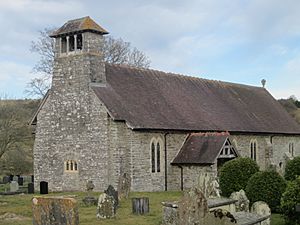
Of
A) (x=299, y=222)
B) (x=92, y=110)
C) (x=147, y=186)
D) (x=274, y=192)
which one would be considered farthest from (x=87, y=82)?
(x=299, y=222)

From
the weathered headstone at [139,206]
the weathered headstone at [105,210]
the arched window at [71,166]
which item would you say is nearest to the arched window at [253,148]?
the arched window at [71,166]

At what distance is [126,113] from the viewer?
29.7 metres

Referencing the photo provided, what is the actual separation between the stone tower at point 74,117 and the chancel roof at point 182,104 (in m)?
1.26

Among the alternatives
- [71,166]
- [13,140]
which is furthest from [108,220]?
[13,140]

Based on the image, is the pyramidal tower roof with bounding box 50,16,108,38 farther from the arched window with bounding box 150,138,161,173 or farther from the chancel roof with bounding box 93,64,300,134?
the arched window with bounding box 150,138,161,173

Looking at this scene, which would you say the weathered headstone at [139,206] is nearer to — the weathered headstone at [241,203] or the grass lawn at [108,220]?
the grass lawn at [108,220]

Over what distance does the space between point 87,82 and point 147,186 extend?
24.2ft

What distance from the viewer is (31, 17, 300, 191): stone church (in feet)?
96.7

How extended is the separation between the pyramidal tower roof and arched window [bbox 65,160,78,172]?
26.8 ft

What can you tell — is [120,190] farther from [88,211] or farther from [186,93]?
[186,93]

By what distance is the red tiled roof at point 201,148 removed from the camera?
30297 mm

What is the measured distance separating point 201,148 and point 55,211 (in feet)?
72.9

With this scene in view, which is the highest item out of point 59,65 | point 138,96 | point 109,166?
point 59,65

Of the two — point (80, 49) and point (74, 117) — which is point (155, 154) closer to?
point (74, 117)
